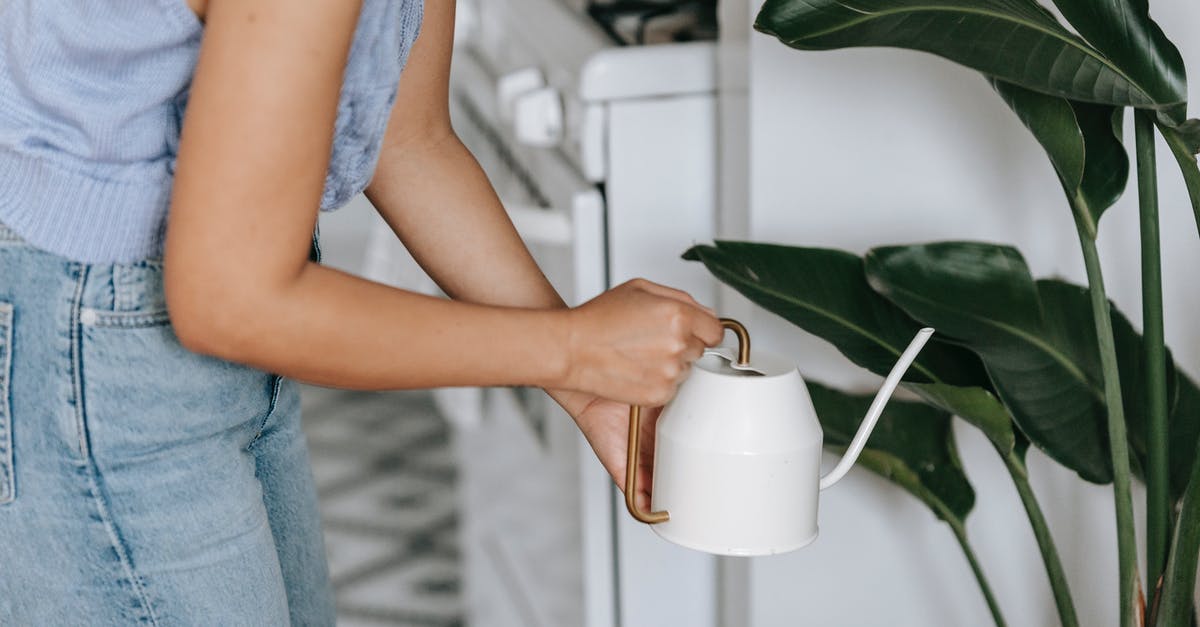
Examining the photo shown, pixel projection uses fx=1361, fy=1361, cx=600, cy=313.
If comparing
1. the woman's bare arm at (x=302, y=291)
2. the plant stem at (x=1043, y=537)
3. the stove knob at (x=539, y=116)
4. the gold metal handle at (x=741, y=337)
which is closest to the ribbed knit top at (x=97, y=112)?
the woman's bare arm at (x=302, y=291)

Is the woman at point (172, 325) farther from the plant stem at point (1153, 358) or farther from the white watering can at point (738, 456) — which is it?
the plant stem at point (1153, 358)

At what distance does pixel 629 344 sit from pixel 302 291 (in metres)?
0.20

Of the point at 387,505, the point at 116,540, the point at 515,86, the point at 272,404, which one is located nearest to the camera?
the point at 116,540

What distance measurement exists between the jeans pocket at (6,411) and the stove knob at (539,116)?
32.3 inches

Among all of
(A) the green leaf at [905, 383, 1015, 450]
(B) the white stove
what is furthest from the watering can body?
(B) the white stove

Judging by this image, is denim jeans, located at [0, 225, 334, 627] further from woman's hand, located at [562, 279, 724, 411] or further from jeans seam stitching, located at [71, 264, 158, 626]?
woman's hand, located at [562, 279, 724, 411]

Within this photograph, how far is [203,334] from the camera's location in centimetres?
72

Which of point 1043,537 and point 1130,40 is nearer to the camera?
point 1130,40

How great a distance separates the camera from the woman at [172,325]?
2.33 ft

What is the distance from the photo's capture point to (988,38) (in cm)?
88

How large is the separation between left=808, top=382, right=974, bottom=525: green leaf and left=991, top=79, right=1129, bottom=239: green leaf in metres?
0.29

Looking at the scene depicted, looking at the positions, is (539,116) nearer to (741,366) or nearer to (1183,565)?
(741,366)

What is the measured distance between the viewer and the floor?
2.32 metres

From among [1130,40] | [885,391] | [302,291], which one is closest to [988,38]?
[1130,40]
